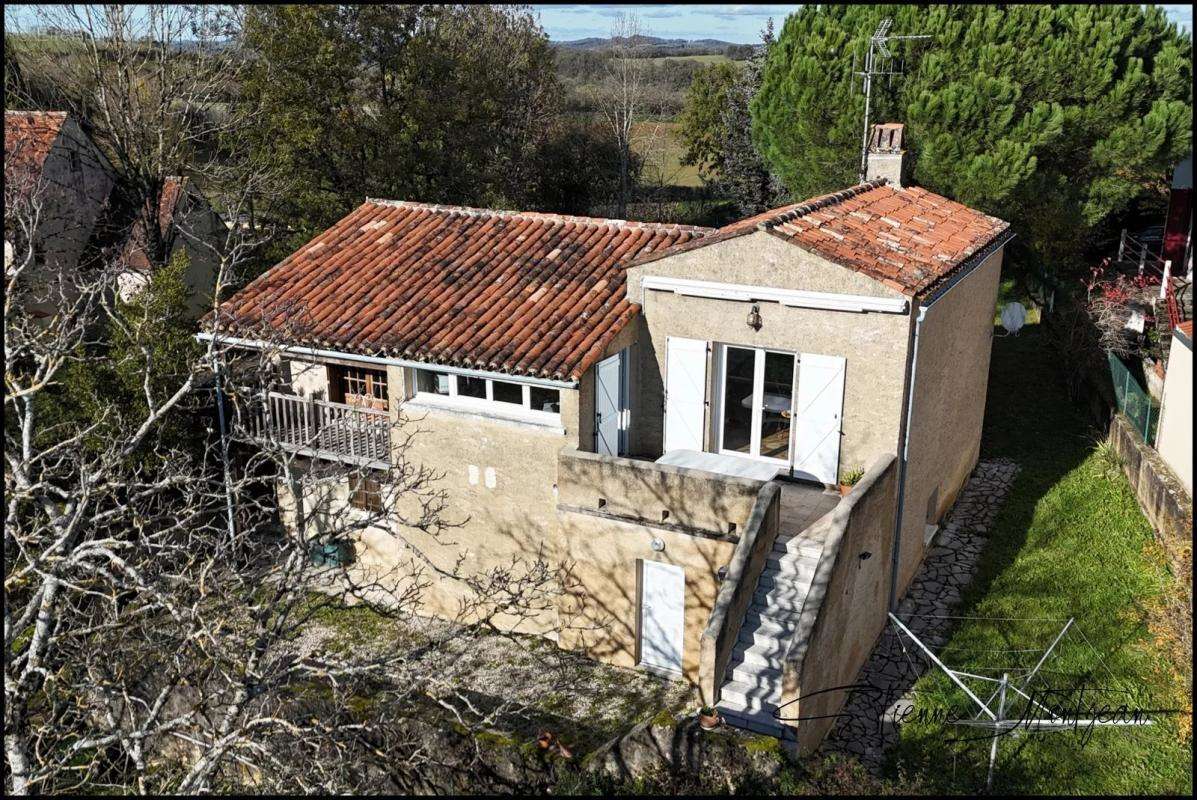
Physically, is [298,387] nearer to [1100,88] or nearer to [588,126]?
[1100,88]

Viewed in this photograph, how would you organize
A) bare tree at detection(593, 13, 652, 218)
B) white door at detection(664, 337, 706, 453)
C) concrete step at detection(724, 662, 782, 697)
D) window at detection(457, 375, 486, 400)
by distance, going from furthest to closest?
bare tree at detection(593, 13, 652, 218)
window at detection(457, 375, 486, 400)
white door at detection(664, 337, 706, 453)
concrete step at detection(724, 662, 782, 697)

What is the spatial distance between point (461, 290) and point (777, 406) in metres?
5.69

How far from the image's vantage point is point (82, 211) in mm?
26500

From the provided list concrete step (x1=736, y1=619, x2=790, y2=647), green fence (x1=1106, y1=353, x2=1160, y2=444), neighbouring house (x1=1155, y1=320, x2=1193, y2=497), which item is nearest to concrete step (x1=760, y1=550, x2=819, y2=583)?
concrete step (x1=736, y1=619, x2=790, y2=647)

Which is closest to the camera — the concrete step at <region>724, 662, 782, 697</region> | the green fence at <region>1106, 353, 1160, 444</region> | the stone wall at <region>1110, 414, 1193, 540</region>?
the concrete step at <region>724, 662, 782, 697</region>

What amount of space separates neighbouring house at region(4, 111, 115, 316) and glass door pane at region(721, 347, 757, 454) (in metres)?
15.5

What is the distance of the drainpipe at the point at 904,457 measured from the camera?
14.5 m

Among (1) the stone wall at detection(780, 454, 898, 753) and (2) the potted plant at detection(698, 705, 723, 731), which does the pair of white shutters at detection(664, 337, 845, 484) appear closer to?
(1) the stone wall at detection(780, 454, 898, 753)

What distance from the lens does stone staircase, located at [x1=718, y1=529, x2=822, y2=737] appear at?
518 inches

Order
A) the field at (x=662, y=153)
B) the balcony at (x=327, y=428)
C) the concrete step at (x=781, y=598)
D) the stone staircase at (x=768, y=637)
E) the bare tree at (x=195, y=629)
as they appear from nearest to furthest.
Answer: the bare tree at (x=195, y=629)
the stone staircase at (x=768, y=637)
the concrete step at (x=781, y=598)
the balcony at (x=327, y=428)
the field at (x=662, y=153)

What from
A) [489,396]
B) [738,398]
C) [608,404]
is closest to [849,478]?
[738,398]

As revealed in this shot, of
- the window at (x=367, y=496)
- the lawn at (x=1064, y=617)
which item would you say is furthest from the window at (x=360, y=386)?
the lawn at (x=1064, y=617)

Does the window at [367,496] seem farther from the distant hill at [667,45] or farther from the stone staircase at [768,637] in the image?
the distant hill at [667,45]

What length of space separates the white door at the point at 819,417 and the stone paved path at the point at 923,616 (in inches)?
105
